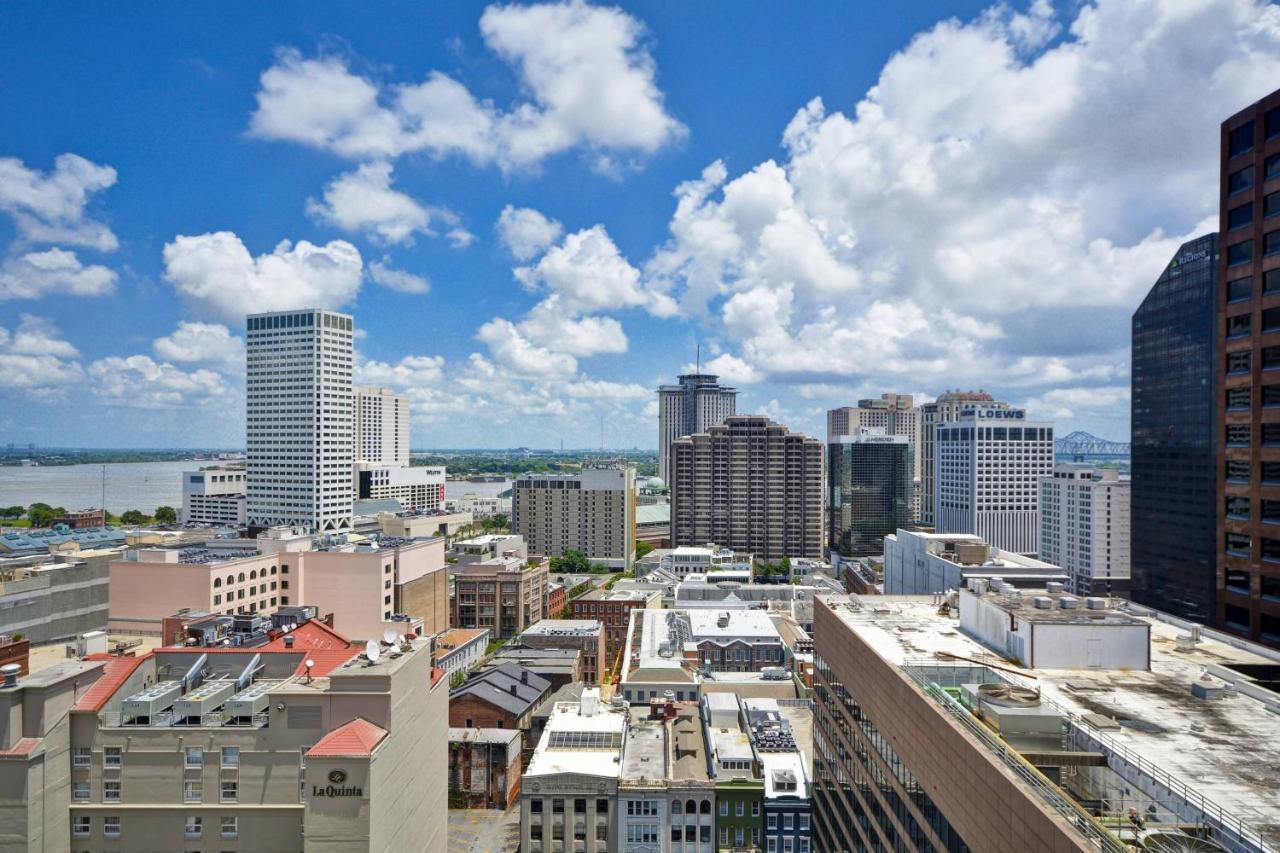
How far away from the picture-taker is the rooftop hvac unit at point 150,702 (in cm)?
2498

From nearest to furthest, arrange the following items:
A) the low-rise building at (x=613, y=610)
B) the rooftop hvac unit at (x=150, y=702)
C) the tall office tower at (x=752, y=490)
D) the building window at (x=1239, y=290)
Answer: the rooftop hvac unit at (x=150, y=702), the building window at (x=1239, y=290), the low-rise building at (x=613, y=610), the tall office tower at (x=752, y=490)

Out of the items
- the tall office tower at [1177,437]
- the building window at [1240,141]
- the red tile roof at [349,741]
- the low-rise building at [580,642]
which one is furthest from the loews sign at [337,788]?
the tall office tower at [1177,437]

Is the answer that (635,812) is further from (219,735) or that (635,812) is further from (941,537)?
(941,537)

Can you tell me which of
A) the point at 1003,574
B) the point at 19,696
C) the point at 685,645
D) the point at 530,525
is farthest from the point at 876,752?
the point at 530,525

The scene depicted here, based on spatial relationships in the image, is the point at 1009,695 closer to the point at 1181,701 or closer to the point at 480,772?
the point at 1181,701

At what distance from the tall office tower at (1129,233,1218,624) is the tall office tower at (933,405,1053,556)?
4244 cm

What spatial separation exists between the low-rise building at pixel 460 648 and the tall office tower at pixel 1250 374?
66615 mm

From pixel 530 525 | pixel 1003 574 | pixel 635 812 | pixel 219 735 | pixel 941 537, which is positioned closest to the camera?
pixel 219 735

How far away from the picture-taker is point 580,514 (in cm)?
16375

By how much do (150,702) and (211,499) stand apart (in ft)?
554

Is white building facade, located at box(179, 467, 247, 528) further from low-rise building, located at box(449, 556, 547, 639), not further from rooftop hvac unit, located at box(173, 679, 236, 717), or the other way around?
rooftop hvac unit, located at box(173, 679, 236, 717)

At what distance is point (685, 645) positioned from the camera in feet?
241

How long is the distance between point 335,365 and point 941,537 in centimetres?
12328

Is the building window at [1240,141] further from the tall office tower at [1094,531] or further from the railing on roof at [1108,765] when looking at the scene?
the tall office tower at [1094,531]
